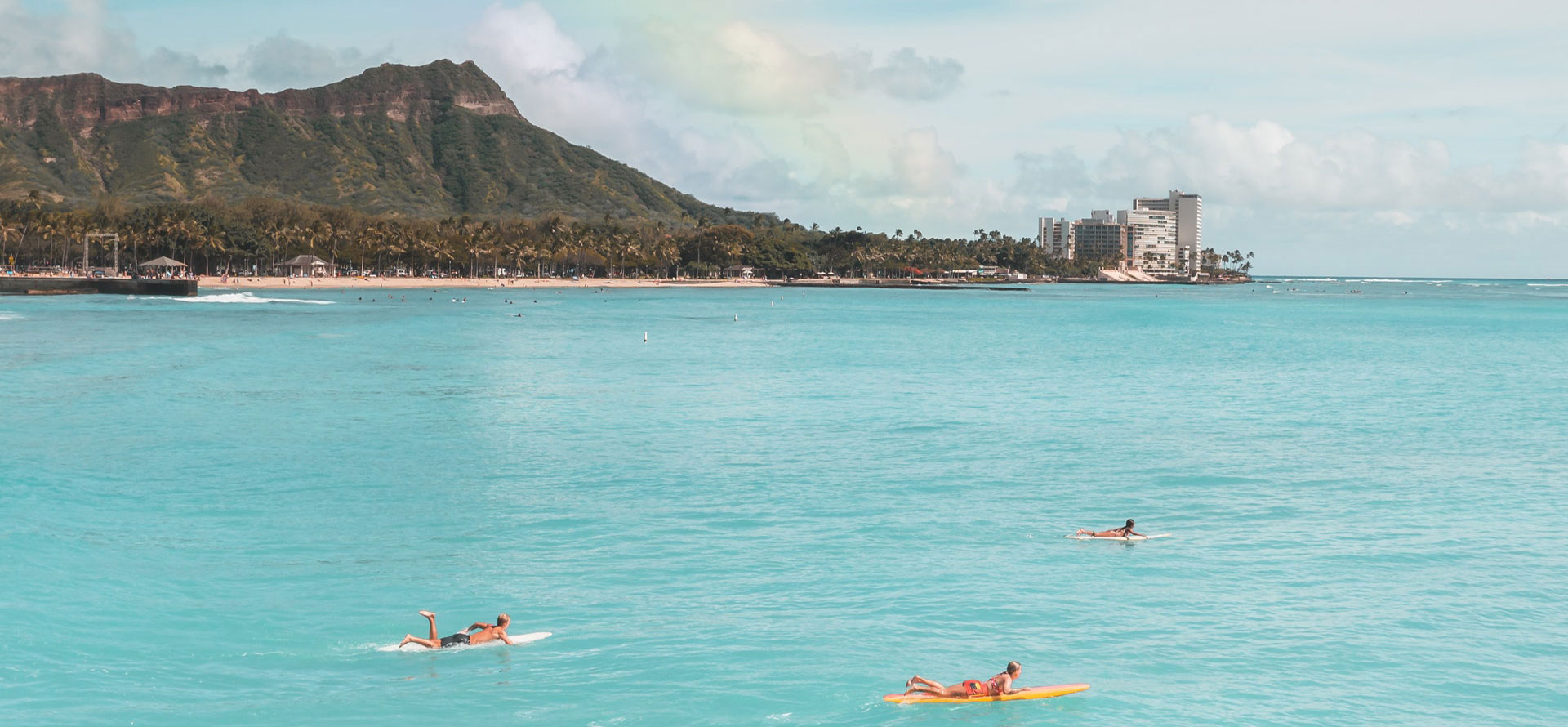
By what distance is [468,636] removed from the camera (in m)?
18.2

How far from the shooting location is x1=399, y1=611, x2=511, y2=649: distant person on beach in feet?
59.8

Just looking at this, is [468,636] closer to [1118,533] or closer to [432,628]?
[432,628]

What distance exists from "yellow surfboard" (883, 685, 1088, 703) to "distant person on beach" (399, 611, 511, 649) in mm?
5922

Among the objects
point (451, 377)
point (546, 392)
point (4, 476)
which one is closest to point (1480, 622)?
point (4, 476)

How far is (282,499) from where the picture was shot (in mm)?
29062

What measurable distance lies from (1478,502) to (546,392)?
3668 centimetres

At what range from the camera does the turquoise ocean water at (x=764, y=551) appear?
17078mm

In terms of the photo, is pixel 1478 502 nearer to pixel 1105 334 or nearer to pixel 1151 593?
pixel 1151 593

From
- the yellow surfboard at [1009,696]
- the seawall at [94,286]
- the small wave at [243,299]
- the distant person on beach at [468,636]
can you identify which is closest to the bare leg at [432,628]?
the distant person on beach at [468,636]

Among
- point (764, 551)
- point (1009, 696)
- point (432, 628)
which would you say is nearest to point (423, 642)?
point (432, 628)

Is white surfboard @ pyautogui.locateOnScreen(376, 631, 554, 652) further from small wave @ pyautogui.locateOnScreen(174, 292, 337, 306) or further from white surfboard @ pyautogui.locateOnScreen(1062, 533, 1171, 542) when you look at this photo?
small wave @ pyautogui.locateOnScreen(174, 292, 337, 306)

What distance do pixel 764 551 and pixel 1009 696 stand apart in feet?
27.4

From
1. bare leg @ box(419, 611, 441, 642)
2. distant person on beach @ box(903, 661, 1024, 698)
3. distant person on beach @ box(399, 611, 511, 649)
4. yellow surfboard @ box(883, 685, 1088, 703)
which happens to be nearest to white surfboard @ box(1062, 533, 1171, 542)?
yellow surfboard @ box(883, 685, 1088, 703)

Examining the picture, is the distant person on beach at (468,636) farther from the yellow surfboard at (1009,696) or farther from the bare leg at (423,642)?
the yellow surfboard at (1009,696)
